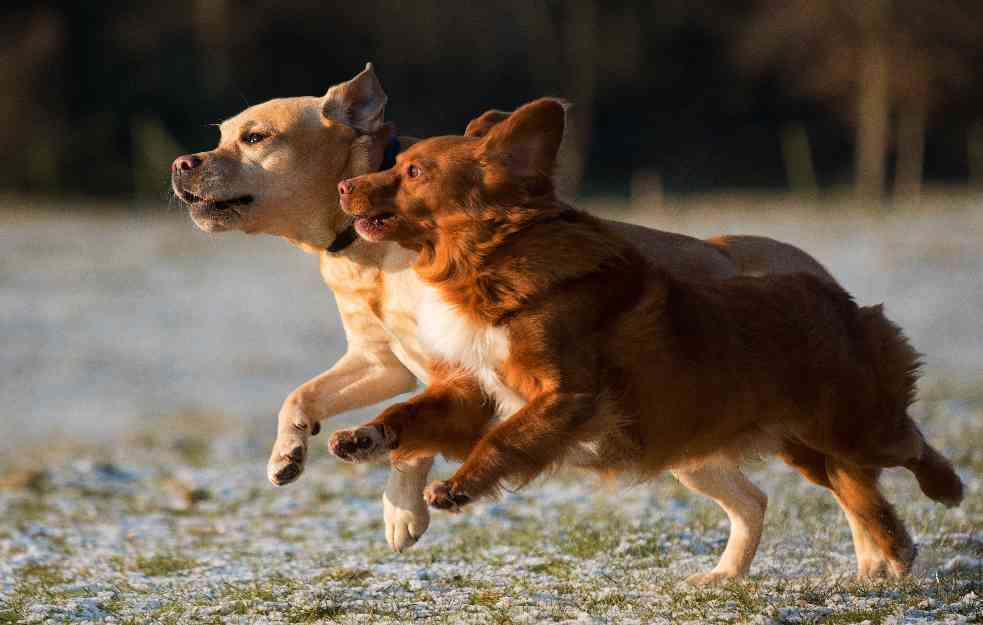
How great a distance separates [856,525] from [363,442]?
2.40m

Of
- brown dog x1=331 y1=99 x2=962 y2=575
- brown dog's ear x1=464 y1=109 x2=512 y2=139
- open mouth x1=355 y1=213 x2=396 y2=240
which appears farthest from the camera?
brown dog's ear x1=464 y1=109 x2=512 y2=139

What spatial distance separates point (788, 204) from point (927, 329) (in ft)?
28.4

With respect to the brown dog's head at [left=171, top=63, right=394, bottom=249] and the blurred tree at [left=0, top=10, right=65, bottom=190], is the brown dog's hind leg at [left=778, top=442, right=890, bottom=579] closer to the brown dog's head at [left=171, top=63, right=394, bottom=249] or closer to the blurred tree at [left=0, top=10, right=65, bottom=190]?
the brown dog's head at [left=171, top=63, right=394, bottom=249]

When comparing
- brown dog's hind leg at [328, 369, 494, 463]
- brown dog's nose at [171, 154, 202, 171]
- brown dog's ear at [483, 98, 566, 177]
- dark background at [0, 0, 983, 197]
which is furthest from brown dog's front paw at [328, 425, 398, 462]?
dark background at [0, 0, 983, 197]

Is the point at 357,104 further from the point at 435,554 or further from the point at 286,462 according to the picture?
the point at 435,554

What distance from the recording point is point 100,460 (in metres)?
11.1

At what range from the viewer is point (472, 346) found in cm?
474

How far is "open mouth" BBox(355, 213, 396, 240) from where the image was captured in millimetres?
4887

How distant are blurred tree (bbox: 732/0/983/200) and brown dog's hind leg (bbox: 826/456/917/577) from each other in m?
22.2

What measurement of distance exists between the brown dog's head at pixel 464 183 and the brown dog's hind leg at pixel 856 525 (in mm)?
1861

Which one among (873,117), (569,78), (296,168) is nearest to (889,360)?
(296,168)

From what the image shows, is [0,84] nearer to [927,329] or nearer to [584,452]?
[927,329]

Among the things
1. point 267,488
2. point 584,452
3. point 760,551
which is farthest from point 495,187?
point 267,488

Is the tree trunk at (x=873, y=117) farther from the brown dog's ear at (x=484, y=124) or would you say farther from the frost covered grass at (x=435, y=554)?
the brown dog's ear at (x=484, y=124)
